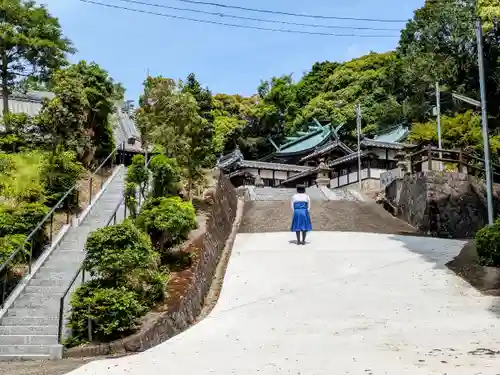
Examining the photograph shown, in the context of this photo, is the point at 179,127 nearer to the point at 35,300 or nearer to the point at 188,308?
the point at 35,300

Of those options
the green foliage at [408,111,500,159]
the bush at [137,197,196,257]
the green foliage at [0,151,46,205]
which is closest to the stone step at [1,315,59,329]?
the bush at [137,197,196,257]

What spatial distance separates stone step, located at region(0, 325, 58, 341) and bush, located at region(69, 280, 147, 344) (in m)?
0.98

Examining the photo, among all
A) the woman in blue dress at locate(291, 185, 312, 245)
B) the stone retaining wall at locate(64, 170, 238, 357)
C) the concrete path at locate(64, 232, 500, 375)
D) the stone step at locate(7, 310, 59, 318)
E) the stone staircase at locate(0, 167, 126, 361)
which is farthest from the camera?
the woman in blue dress at locate(291, 185, 312, 245)

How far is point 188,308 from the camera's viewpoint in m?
10.7

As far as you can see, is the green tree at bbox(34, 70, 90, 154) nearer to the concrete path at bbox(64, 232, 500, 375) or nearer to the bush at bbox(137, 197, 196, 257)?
the concrete path at bbox(64, 232, 500, 375)

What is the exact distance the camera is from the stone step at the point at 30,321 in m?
10.5

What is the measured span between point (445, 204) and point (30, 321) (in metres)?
16.9

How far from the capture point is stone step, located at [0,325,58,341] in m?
10.2

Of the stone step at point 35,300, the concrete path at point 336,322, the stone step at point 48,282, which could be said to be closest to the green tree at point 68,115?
the concrete path at point 336,322

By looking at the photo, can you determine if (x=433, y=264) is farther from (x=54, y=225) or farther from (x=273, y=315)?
(x=54, y=225)

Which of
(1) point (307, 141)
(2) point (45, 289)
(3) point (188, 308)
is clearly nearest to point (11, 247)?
(2) point (45, 289)

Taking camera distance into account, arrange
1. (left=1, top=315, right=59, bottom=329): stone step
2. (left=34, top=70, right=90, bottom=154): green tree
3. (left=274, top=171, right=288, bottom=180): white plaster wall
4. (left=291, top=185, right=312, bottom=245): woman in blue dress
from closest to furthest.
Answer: (left=1, top=315, right=59, bottom=329): stone step
(left=291, top=185, right=312, bottom=245): woman in blue dress
(left=34, top=70, right=90, bottom=154): green tree
(left=274, top=171, right=288, bottom=180): white plaster wall

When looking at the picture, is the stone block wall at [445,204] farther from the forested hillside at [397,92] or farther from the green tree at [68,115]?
the green tree at [68,115]

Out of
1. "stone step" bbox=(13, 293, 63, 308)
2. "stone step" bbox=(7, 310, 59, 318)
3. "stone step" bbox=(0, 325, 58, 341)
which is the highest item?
"stone step" bbox=(13, 293, 63, 308)
